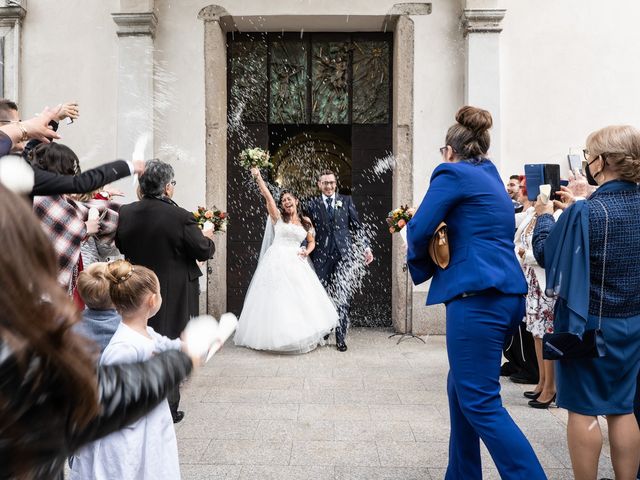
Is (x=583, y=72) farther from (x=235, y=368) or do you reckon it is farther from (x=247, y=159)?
(x=235, y=368)

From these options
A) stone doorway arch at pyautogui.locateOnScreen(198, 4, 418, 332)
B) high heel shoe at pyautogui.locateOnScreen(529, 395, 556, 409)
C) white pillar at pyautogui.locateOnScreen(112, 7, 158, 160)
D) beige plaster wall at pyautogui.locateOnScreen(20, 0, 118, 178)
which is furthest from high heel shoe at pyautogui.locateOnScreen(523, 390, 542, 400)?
beige plaster wall at pyautogui.locateOnScreen(20, 0, 118, 178)

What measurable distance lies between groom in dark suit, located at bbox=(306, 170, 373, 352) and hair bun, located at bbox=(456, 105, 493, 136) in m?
5.05

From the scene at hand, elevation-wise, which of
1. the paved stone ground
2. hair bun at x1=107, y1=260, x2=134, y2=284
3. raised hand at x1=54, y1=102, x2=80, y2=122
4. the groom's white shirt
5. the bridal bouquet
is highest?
the bridal bouquet

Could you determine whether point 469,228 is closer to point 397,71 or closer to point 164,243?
point 164,243

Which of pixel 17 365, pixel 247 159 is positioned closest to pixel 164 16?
pixel 247 159

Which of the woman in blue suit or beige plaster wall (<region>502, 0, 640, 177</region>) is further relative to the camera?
beige plaster wall (<region>502, 0, 640, 177</region>)

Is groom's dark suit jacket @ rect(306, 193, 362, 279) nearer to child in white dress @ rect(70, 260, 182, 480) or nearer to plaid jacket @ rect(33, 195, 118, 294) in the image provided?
plaid jacket @ rect(33, 195, 118, 294)

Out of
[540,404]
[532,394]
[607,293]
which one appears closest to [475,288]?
[607,293]

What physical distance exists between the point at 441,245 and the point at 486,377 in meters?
0.71

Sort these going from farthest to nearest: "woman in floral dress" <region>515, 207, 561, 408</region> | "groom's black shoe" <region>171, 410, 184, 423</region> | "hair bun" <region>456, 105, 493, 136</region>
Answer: "woman in floral dress" <region>515, 207, 561, 408</region>, "groom's black shoe" <region>171, 410, 184, 423</region>, "hair bun" <region>456, 105, 493, 136</region>

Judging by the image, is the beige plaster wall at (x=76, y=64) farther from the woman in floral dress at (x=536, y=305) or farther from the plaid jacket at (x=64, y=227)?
the woman in floral dress at (x=536, y=305)

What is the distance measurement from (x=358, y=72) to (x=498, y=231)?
731cm

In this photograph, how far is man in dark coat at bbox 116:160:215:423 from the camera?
15.7 ft

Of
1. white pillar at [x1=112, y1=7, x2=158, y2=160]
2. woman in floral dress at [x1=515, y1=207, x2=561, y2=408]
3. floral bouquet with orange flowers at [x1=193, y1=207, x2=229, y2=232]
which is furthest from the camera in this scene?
white pillar at [x1=112, y1=7, x2=158, y2=160]
